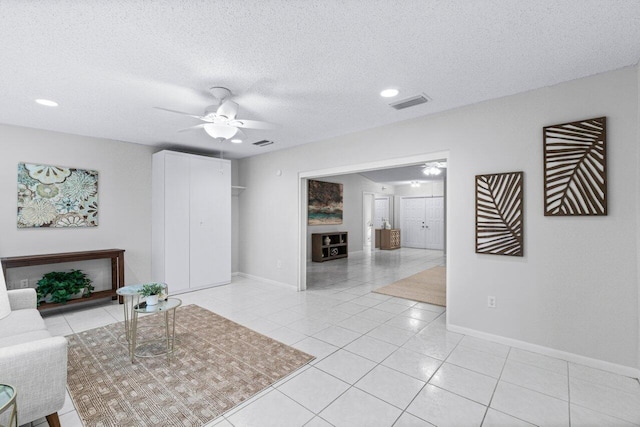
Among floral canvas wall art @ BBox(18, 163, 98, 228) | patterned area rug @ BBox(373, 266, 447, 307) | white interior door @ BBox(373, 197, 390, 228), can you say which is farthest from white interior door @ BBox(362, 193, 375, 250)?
floral canvas wall art @ BBox(18, 163, 98, 228)

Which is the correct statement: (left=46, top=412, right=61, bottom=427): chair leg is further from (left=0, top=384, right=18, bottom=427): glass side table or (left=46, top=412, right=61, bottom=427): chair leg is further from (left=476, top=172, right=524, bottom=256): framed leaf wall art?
(left=476, top=172, right=524, bottom=256): framed leaf wall art

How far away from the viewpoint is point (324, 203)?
331 inches

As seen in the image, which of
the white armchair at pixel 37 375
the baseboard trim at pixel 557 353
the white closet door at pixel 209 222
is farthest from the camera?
the white closet door at pixel 209 222

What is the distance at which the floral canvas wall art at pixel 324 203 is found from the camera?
806cm

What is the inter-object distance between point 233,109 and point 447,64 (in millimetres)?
1851

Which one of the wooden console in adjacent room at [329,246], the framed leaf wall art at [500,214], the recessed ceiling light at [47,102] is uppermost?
the recessed ceiling light at [47,102]

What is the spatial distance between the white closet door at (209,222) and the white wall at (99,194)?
0.77m

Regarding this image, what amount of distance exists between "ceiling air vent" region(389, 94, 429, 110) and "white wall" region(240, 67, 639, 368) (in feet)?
1.46

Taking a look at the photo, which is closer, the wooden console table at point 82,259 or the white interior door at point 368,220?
the wooden console table at point 82,259

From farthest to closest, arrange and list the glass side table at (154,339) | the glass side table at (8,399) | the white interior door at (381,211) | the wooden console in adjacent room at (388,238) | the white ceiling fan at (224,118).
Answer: the white interior door at (381,211) < the wooden console in adjacent room at (388,238) < the white ceiling fan at (224,118) < the glass side table at (154,339) < the glass side table at (8,399)

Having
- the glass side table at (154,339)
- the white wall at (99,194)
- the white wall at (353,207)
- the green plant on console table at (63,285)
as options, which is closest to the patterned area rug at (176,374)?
the glass side table at (154,339)

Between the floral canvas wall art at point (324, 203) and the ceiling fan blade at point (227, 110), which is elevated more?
the ceiling fan blade at point (227, 110)

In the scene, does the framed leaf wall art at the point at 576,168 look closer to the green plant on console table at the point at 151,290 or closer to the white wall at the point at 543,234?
the white wall at the point at 543,234

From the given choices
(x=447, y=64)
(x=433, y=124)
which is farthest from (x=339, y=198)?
(x=447, y=64)
